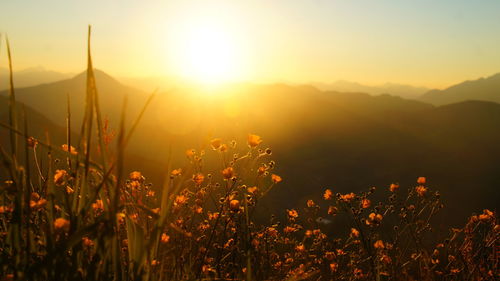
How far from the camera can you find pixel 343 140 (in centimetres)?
15625

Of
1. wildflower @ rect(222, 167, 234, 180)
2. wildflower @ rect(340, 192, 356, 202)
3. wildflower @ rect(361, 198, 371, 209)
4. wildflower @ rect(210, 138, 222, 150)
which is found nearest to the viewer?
wildflower @ rect(222, 167, 234, 180)

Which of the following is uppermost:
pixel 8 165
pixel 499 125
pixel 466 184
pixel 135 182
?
pixel 8 165

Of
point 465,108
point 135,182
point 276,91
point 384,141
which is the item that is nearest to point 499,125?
point 465,108

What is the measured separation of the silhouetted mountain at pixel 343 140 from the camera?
10656cm

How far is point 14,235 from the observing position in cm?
137

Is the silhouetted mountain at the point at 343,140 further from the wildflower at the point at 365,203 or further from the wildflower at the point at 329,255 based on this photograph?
the wildflower at the point at 365,203

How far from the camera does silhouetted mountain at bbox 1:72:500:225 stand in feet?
350

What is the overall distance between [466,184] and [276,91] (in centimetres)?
10517

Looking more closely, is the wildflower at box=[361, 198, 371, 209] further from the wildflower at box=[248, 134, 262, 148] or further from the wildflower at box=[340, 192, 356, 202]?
the wildflower at box=[248, 134, 262, 148]

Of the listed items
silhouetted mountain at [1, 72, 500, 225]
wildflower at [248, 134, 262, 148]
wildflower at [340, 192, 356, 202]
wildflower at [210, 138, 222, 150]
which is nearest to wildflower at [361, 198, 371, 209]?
wildflower at [340, 192, 356, 202]

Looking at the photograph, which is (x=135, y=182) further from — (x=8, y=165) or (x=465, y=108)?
(x=465, y=108)

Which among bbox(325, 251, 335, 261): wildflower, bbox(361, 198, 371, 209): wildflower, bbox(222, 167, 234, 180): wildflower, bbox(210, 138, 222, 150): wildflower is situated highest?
bbox(210, 138, 222, 150): wildflower

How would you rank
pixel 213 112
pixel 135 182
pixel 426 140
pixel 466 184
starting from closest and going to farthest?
pixel 135 182
pixel 466 184
pixel 213 112
pixel 426 140

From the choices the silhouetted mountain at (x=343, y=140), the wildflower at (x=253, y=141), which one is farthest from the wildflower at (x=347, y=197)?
the silhouetted mountain at (x=343, y=140)
